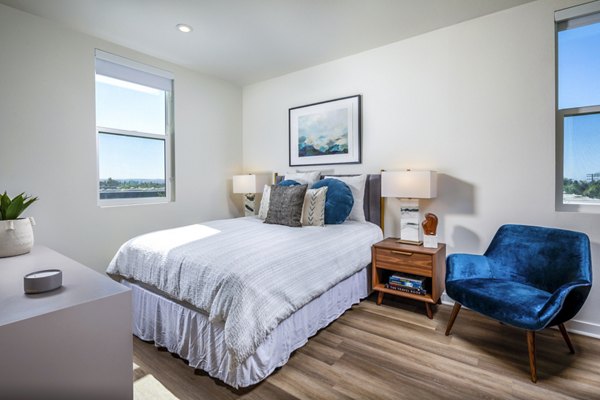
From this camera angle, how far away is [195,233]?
2436 mm

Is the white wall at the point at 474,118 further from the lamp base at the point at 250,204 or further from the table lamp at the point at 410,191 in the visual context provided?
the lamp base at the point at 250,204

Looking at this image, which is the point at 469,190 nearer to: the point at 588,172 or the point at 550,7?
the point at 588,172

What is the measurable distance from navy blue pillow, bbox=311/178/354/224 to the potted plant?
2.22 m

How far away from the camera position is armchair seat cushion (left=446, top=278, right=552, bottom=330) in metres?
1.69

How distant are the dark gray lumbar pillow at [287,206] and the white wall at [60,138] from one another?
1.39 m

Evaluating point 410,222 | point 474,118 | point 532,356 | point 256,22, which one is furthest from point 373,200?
point 256,22

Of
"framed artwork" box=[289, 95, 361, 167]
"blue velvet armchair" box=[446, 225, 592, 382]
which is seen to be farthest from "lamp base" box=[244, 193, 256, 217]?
"blue velvet armchair" box=[446, 225, 592, 382]

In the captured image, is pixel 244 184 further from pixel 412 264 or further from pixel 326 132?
pixel 412 264

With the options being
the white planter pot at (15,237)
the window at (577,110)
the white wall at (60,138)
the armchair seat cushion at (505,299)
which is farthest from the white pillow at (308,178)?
the white planter pot at (15,237)

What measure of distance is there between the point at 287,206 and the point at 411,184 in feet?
3.76

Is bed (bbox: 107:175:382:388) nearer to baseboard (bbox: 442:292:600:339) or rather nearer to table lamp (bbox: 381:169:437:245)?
table lamp (bbox: 381:169:437:245)

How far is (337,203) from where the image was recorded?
9.49 feet

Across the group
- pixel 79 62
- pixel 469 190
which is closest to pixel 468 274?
pixel 469 190

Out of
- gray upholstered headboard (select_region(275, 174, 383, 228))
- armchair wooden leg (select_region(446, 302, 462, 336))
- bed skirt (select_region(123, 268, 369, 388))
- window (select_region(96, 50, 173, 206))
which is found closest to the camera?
bed skirt (select_region(123, 268, 369, 388))
